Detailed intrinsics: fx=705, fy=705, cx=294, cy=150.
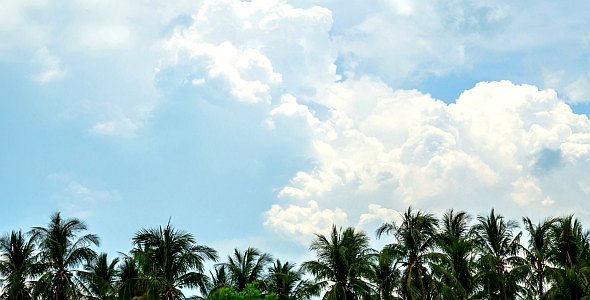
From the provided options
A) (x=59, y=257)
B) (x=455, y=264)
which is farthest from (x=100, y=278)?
(x=455, y=264)

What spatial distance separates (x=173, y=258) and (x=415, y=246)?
58.6 feet

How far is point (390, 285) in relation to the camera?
54.4 m

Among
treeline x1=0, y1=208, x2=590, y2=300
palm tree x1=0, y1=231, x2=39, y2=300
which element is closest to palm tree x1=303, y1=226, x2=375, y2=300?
treeline x1=0, y1=208, x2=590, y2=300

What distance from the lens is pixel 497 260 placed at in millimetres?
54312

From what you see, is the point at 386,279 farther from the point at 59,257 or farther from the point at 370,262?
the point at 59,257

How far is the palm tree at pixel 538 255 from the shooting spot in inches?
2092

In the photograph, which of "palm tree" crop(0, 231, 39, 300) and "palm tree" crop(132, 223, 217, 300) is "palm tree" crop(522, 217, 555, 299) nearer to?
"palm tree" crop(132, 223, 217, 300)

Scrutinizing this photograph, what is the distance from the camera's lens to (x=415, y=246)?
52781 mm

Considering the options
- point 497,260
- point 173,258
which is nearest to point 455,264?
point 497,260

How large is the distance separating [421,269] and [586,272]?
1138 cm

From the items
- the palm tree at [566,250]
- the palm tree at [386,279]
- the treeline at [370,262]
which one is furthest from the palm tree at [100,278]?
the palm tree at [566,250]

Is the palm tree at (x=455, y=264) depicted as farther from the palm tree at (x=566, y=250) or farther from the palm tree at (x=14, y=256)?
the palm tree at (x=14, y=256)

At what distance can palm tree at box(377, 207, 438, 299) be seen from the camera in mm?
52188

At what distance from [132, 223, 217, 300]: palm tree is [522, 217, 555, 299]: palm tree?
23.9 meters
